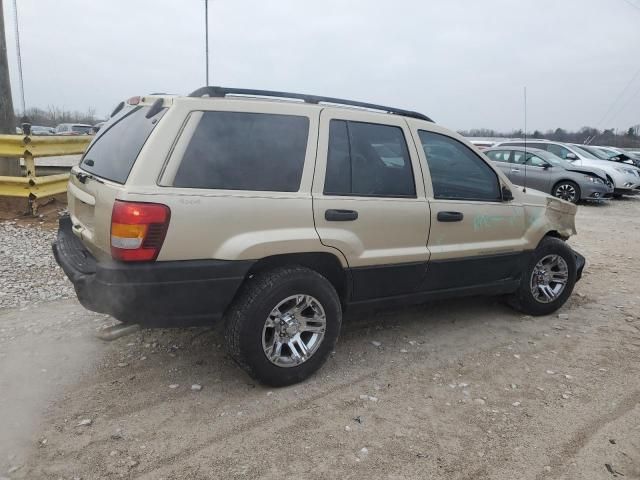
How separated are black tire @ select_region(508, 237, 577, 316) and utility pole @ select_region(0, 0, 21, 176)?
721cm

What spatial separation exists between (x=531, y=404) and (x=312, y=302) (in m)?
1.53

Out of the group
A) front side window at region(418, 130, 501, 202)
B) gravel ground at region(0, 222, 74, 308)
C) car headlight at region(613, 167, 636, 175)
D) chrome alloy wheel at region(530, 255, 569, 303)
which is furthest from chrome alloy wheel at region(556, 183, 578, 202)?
gravel ground at region(0, 222, 74, 308)

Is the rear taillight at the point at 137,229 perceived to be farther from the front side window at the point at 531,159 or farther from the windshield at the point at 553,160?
the windshield at the point at 553,160

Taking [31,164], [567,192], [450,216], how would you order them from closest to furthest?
1. [450,216]
2. [31,164]
3. [567,192]

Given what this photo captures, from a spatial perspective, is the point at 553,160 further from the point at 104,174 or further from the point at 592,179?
the point at 104,174

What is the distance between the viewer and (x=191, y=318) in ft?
9.37

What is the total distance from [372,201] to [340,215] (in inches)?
12.0

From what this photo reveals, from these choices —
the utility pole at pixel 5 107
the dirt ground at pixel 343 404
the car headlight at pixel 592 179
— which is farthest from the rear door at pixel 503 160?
the utility pole at pixel 5 107

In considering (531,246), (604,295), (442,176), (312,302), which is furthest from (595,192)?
(312,302)

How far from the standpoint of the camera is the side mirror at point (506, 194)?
4.16 metres

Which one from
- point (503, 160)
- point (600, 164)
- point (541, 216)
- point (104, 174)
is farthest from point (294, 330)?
point (600, 164)

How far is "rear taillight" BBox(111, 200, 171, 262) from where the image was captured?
2602 mm

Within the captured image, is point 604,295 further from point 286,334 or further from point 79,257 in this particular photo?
point 79,257

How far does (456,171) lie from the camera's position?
12.9ft
